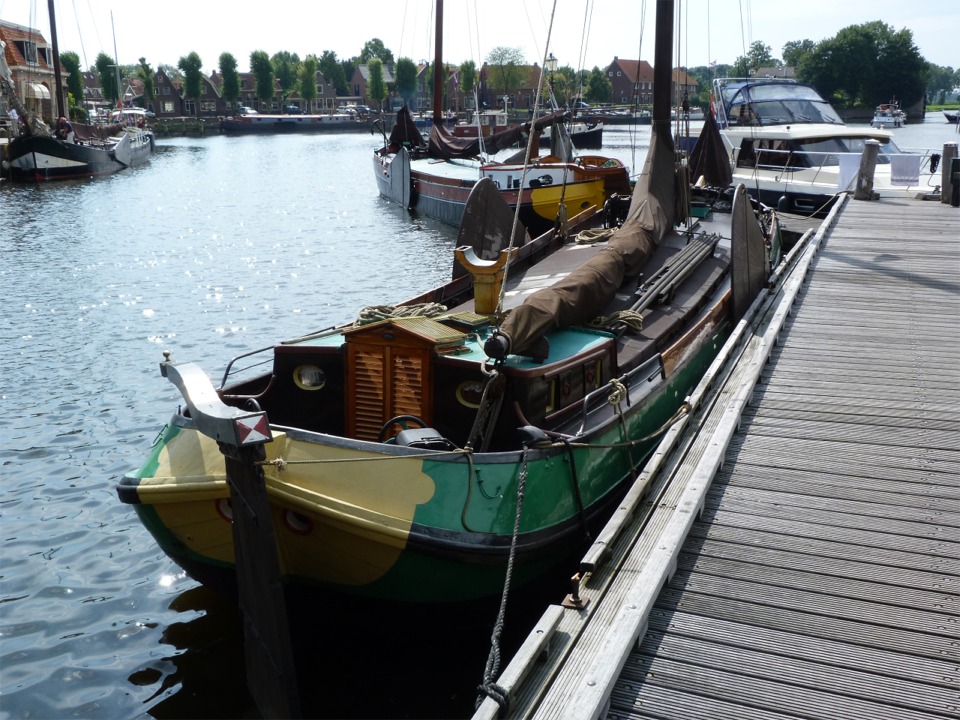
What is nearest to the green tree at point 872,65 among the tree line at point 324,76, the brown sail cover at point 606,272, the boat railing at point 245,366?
the tree line at point 324,76

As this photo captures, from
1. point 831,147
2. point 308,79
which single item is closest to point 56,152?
point 831,147

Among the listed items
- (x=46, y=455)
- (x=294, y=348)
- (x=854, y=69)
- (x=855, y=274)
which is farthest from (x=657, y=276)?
(x=854, y=69)

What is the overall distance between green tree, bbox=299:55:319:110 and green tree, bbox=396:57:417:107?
52.0 ft

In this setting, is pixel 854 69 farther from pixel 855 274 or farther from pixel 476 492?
pixel 476 492

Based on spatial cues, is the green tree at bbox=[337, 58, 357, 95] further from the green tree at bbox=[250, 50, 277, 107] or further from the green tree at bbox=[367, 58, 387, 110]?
the green tree at bbox=[250, 50, 277, 107]

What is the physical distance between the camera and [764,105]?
30.3 metres

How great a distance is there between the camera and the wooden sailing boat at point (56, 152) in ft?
161

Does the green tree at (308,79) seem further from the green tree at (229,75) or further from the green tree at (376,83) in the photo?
Result: the green tree at (229,75)

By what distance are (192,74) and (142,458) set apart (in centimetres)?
14011

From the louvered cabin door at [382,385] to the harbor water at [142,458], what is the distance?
5.87 ft

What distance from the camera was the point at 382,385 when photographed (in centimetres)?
823

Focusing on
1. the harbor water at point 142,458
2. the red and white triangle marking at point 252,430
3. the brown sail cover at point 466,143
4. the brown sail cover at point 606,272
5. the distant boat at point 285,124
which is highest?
the distant boat at point 285,124

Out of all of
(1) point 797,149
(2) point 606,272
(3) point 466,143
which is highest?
(3) point 466,143

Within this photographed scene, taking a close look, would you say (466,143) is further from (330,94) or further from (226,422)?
(330,94)
